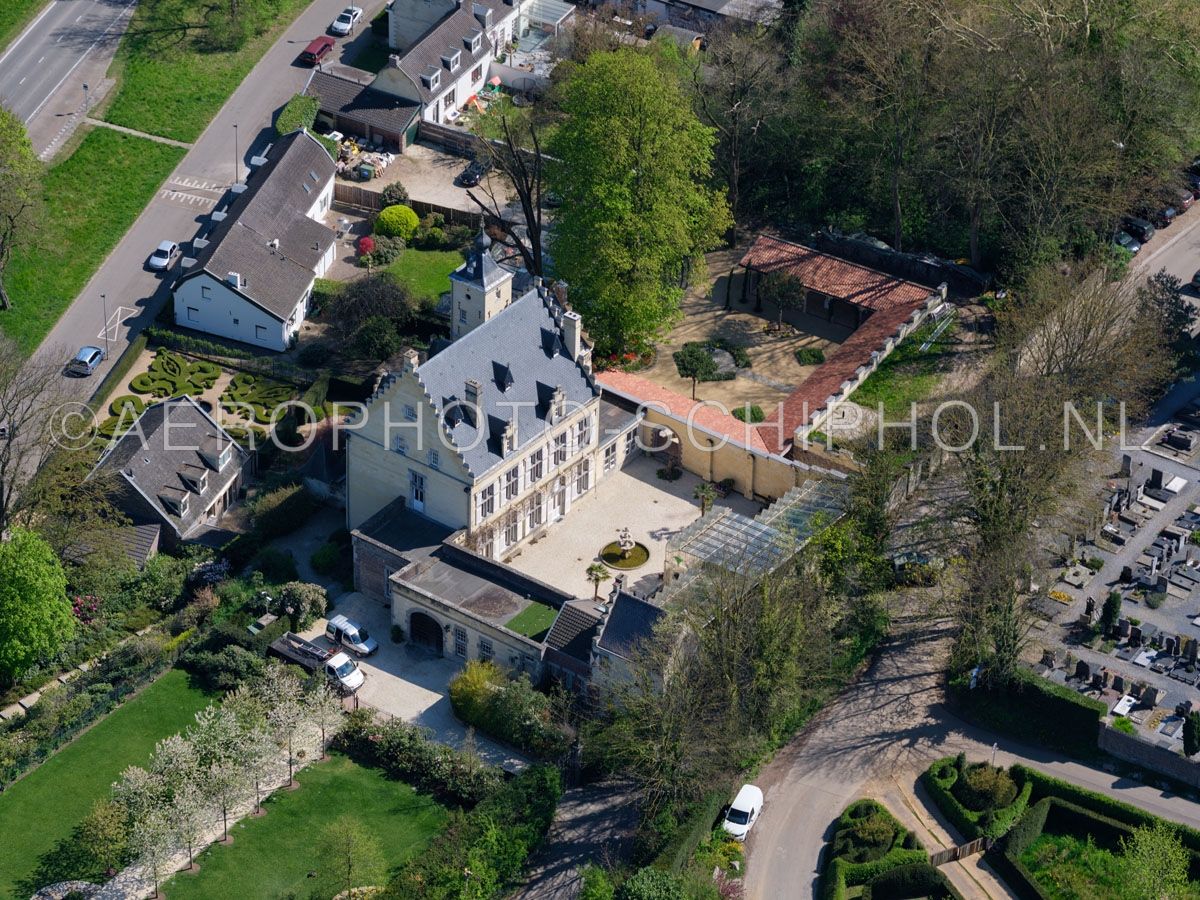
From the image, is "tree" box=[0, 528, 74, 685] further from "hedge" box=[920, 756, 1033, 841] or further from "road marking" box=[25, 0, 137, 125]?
"road marking" box=[25, 0, 137, 125]

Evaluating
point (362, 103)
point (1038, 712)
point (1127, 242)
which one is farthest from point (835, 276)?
point (1038, 712)

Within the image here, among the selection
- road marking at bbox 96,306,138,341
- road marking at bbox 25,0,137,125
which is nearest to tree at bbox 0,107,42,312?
road marking at bbox 96,306,138,341

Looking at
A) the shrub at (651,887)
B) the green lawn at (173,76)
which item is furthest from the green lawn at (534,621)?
the green lawn at (173,76)

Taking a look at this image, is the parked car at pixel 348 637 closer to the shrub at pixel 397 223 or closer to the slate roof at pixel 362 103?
the shrub at pixel 397 223

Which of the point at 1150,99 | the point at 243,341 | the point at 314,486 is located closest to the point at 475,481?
the point at 314,486

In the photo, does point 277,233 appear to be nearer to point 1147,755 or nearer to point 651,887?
point 651,887
